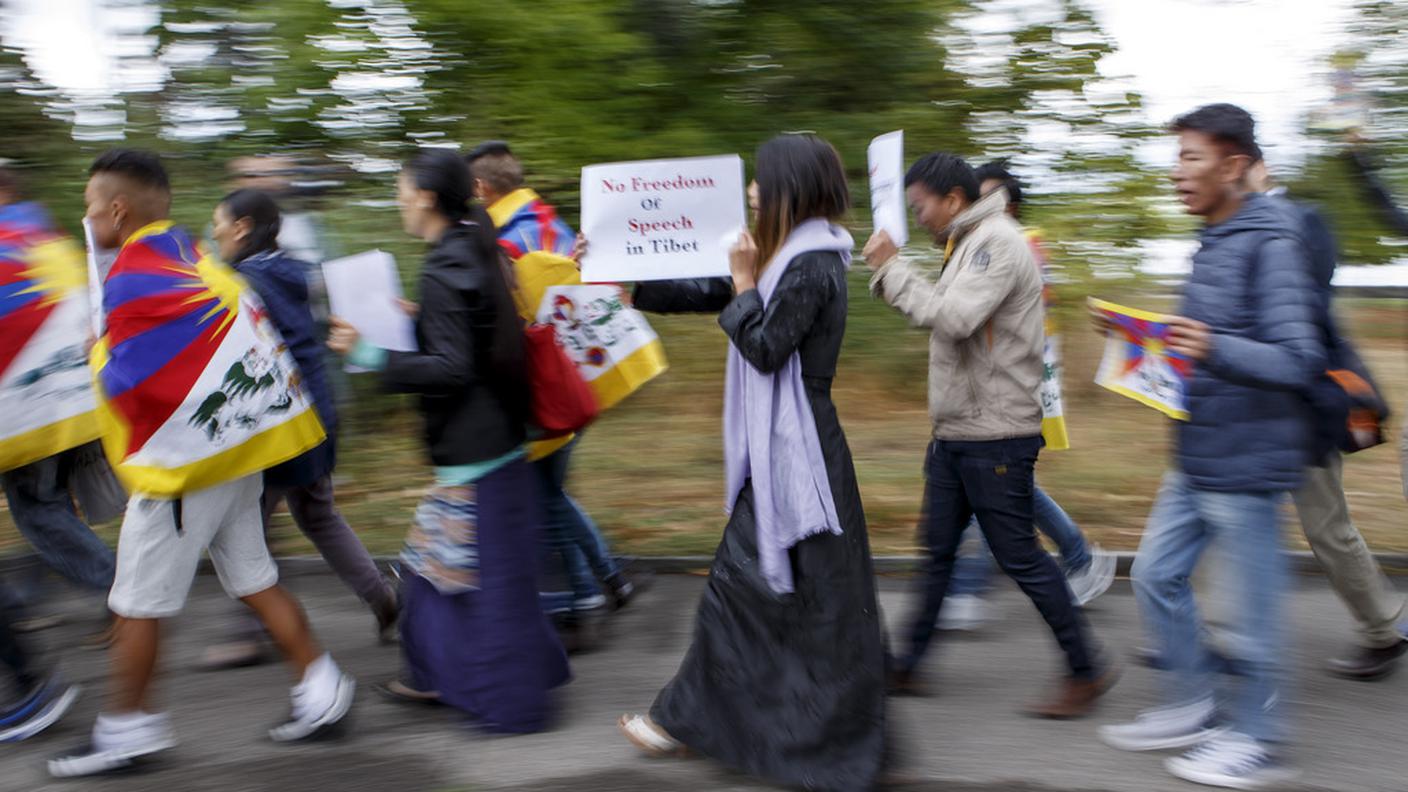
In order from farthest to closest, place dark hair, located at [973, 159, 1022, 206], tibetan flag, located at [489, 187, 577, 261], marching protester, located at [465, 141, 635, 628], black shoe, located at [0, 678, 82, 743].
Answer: dark hair, located at [973, 159, 1022, 206] → tibetan flag, located at [489, 187, 577, 261] → marching protester, located at [465, 141, 635, 628] → black shoe, located at [0, 678, 82, 743]

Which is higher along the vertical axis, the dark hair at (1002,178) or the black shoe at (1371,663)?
the dark hair at (1002,178)

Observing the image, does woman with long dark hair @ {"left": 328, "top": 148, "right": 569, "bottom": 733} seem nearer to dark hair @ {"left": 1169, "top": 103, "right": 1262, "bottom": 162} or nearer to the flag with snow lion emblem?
the flag with snow lion emblem

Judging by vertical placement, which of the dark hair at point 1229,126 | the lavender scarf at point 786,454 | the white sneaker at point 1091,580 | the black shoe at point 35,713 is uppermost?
the dark hair at point 1229,126

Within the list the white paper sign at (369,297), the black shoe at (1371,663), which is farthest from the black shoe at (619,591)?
the black shoe at (1371,663)

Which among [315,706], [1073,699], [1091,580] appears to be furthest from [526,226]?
[1091,580]

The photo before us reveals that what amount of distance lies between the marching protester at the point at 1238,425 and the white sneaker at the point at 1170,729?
12cm

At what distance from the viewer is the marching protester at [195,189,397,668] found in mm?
4371

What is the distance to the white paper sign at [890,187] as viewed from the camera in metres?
3.50

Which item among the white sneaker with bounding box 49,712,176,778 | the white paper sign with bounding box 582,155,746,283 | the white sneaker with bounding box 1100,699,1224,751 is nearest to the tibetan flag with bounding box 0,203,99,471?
the white sneaker with bounding box 49,712,176,778

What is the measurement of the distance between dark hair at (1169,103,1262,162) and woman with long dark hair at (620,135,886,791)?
100 centimetres

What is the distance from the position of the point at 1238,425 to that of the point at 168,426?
2.99 meters

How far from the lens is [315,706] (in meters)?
3.88

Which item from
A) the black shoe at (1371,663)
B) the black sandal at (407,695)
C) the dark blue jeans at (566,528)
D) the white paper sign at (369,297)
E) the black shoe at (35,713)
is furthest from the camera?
the dark blue jeans at (566,528)

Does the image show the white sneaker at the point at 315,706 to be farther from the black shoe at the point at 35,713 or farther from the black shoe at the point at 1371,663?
the black shoe at the point at 1371,663
